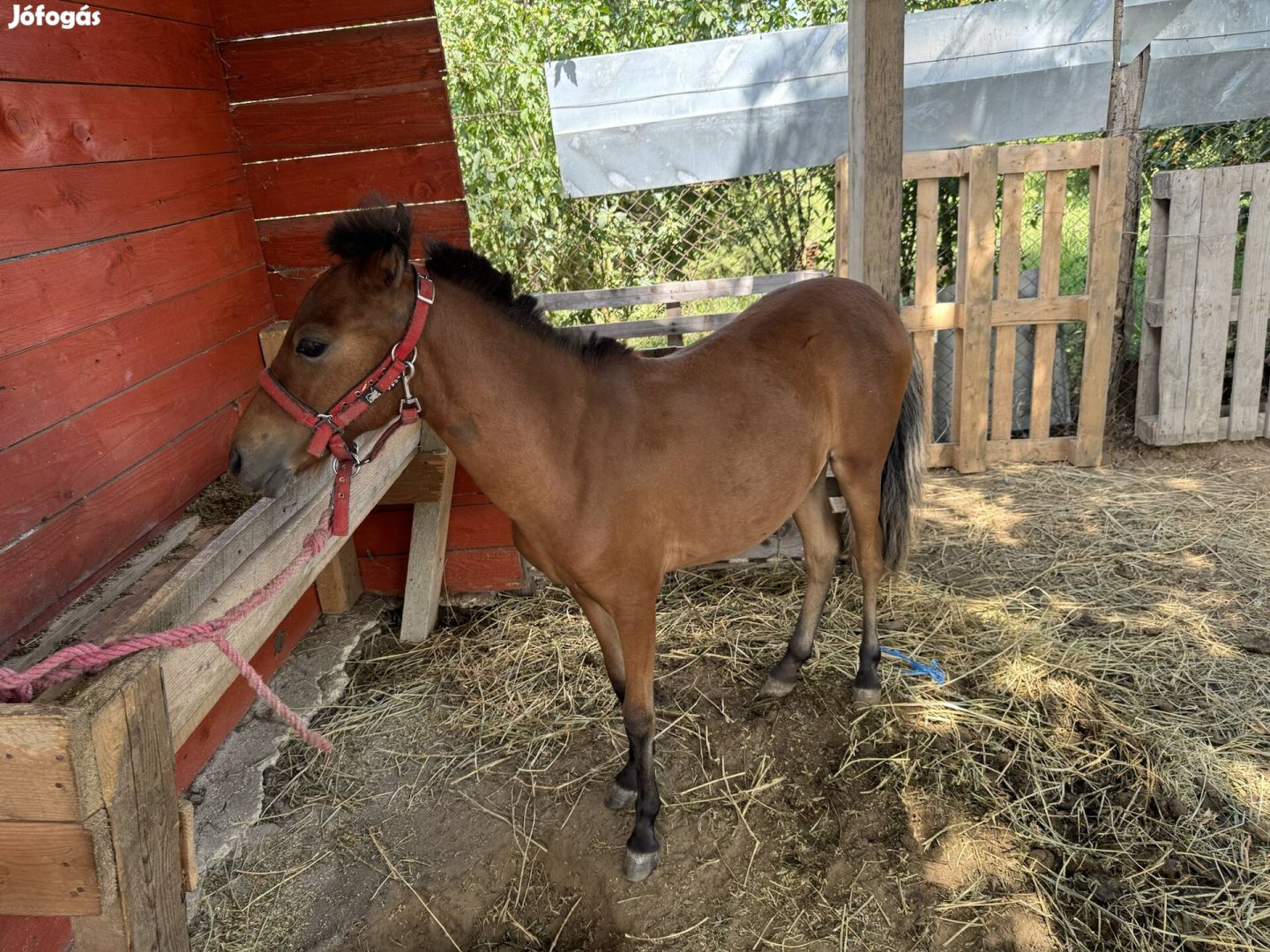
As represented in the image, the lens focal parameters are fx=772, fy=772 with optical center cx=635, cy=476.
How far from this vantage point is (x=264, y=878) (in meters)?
2.46

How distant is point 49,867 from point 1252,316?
623 cm

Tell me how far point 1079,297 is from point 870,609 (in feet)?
10.0

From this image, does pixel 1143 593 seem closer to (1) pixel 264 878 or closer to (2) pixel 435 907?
(2) pixel 435 907

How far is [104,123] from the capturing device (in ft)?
8.36

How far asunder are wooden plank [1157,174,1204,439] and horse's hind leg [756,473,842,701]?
10.3 feet

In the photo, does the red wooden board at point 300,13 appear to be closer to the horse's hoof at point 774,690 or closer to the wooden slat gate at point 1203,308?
the horse's hoof at point 774,690

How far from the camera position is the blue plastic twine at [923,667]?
3.13 meters

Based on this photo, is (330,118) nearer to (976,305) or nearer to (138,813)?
(138,813)

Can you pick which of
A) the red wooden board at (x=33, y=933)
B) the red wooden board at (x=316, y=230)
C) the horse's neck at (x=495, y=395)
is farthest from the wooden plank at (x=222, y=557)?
the red wooden board at (x=316, y=230)

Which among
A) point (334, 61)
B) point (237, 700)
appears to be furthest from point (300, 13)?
point (237, 700)

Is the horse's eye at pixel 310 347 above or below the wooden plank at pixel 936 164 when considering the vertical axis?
below

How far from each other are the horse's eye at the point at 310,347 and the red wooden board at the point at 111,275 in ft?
2.98

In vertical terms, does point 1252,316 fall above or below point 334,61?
below

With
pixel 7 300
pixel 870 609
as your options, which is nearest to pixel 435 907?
pixel 870 609
